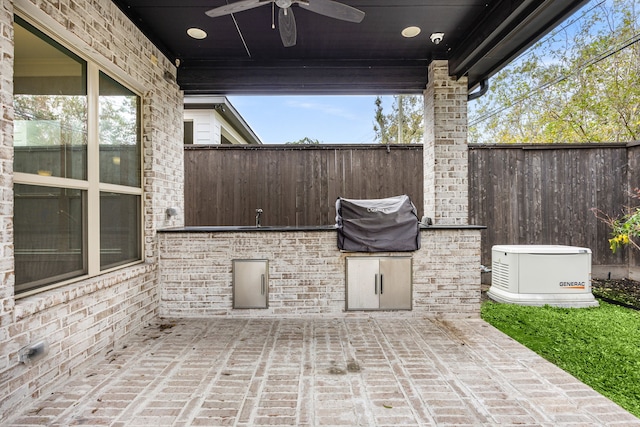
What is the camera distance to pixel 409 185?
5.26m

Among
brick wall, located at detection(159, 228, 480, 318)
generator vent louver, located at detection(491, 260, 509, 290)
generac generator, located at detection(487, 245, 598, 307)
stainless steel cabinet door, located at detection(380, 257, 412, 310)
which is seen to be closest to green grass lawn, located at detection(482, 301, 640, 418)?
generac generator, located at detection(487, 245, 598, 307)

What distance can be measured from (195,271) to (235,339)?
1.10 metres

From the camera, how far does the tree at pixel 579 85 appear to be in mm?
6500

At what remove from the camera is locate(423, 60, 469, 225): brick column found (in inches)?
168

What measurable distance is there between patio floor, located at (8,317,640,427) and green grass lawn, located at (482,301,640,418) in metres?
0.20

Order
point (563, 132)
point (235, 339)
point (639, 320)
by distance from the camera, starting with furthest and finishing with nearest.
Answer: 1. point (563, 132)
2. point (639, 320)
3. point (235, 339)

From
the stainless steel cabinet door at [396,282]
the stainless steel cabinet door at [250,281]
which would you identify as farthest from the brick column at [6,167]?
the stainless steel cabinet door at [396,282]

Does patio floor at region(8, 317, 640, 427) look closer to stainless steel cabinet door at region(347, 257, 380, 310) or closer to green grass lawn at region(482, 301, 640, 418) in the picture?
green grass lawn at region(482, 301, 640, 418)

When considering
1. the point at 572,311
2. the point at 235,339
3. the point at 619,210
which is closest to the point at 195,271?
the point at 235,339

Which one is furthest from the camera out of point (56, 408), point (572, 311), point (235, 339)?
point (572, 311)

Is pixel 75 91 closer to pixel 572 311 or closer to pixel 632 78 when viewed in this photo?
pixel 572 311

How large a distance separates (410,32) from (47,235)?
4005 millimetres

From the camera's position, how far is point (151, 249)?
3752mm

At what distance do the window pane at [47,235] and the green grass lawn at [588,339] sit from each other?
4048 millimetres
